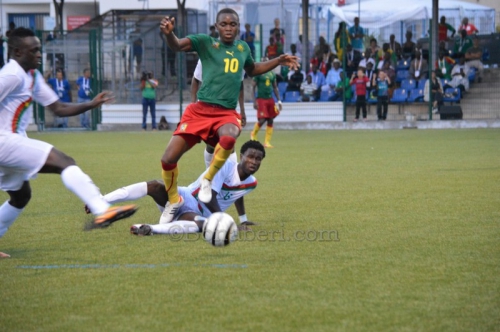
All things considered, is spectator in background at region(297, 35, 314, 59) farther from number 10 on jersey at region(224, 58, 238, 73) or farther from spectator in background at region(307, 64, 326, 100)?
number 10 on jersey at region(224, 58, 238, 73)

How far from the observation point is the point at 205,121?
8062mm

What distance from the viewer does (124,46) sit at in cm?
2916

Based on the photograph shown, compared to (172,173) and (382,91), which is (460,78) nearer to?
(382,91)

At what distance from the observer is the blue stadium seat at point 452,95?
27.3m

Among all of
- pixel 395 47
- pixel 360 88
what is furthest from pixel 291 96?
pixel 395 47

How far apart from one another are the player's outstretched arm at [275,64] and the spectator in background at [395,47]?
20842 mm

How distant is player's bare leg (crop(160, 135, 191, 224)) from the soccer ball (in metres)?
1.36

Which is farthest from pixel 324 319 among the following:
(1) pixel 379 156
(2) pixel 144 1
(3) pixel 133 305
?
(2) pixel 144 1

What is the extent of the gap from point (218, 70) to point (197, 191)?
50.2 inches

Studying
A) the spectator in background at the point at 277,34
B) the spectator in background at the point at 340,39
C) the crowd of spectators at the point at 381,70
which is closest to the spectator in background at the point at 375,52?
the crowd of spectators at the point at 381,70

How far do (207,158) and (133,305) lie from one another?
174 inches

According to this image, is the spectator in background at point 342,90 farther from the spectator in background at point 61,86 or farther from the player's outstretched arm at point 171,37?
the player's outstretched arm at point 171,37

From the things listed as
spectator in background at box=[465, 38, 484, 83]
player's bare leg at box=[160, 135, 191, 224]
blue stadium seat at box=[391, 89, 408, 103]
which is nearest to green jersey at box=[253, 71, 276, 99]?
blue stadium seat at box=[391, 89, 408, 103]

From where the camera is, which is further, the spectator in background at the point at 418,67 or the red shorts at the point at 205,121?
the spectator in background at the point at 418,67
